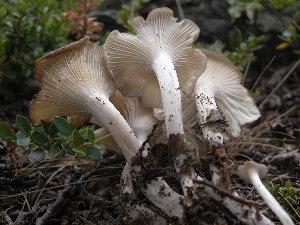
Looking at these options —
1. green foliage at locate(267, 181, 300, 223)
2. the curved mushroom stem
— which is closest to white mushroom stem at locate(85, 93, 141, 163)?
the curved mushroom stem

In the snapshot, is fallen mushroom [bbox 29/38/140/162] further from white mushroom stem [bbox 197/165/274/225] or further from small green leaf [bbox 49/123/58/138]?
white mushroom stem [bbox 197/165/274/225]

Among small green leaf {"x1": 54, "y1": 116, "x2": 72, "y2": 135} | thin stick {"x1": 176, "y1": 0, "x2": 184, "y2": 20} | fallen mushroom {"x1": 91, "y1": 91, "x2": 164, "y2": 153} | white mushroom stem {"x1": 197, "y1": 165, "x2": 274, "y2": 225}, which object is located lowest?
white mushroom stem {"x1": 197, "y1": 165, "x2": 274, "y2": 225}

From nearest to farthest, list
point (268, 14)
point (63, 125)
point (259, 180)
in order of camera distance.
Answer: point (259, 180) → point (63, 125) → point (268, 14)

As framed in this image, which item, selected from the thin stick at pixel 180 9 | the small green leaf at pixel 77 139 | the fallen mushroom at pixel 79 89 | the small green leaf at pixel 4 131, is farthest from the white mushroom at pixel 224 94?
the thin stick at pixel 180 9

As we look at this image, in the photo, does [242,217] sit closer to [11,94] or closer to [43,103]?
[43,103]

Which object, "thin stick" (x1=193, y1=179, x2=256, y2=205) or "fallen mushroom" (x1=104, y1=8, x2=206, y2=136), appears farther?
"fallen mushroom" (x1=104, y1=8, x2=206, y2=136)

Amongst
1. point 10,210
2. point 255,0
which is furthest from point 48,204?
point 255,0

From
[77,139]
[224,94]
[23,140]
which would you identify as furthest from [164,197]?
[224,94]

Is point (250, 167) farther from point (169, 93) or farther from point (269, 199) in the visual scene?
point (169, 93)
